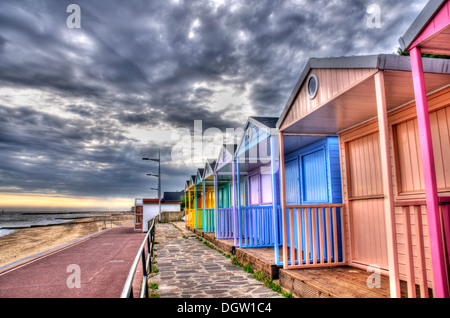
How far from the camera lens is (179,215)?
3888cm

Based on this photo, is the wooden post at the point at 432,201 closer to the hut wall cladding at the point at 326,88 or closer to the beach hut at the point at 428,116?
the beach hut at the point at 428,116

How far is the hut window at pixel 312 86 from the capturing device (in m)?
5.07

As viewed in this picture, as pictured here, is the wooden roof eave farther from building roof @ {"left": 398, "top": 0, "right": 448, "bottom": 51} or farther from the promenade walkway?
the promenade walkway

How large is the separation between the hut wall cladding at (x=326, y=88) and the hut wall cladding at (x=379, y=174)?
1173 millimetres

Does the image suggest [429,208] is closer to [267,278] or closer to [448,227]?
[448,227]

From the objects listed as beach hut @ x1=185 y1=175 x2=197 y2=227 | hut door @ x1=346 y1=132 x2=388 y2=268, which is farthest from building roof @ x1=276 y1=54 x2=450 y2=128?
beach hut @ x1=185 y1=175 x2=197 y2=227

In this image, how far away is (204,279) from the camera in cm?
671

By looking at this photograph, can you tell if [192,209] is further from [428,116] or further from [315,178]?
[428,116]

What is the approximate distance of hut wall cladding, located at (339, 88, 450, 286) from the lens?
426 cm

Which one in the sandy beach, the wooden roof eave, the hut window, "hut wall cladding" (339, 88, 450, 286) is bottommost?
the sandy beach

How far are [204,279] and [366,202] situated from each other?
3.58 meters

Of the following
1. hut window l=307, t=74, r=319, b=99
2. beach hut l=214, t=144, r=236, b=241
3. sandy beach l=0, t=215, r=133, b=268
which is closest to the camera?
hut window l=307, t=74, r=319, b=99

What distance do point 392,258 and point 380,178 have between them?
2712 millimetres

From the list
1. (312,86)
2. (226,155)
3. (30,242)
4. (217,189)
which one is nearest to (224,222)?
(217,189)
